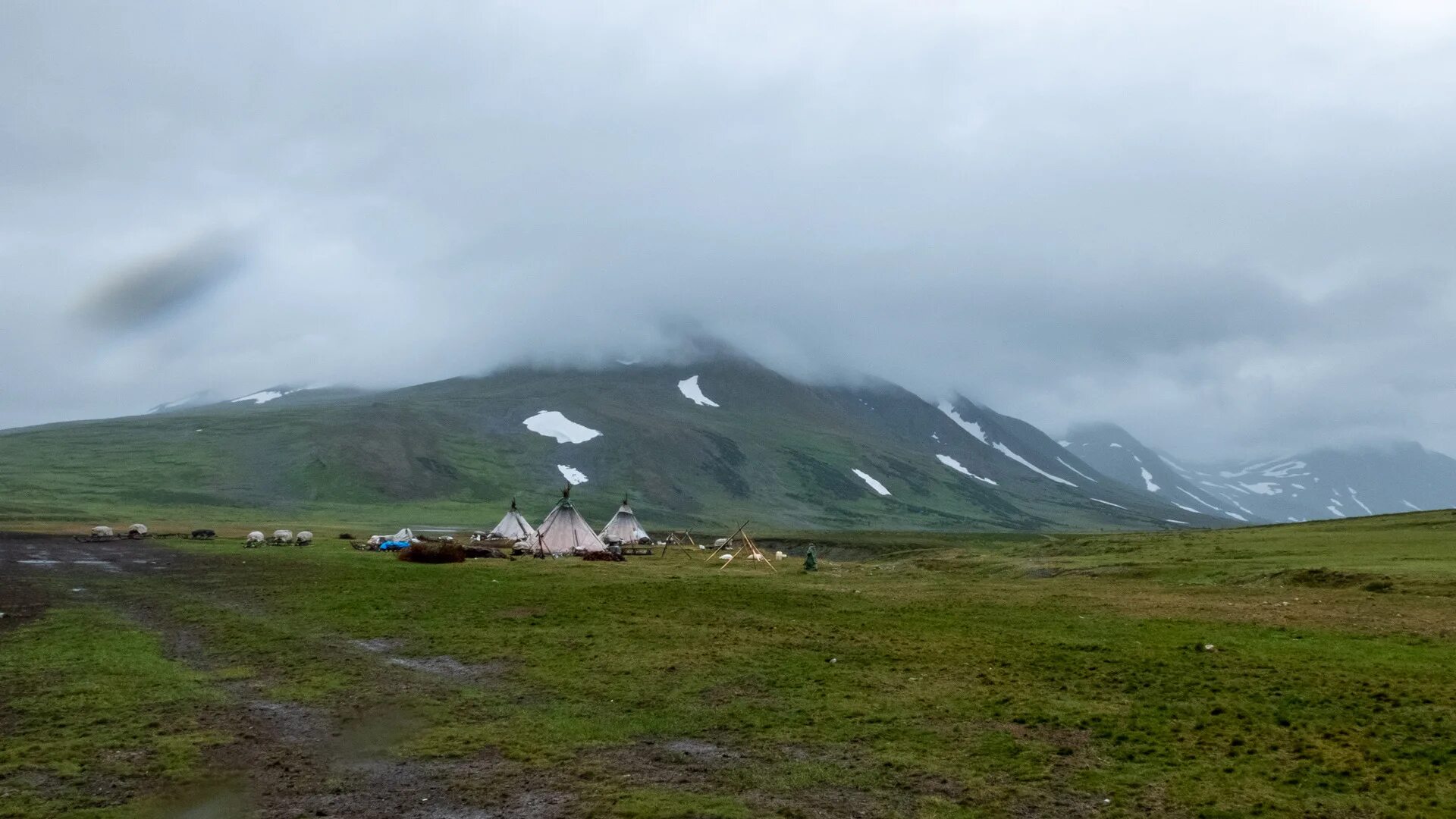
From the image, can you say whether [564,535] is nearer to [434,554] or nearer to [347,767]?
[434,554]

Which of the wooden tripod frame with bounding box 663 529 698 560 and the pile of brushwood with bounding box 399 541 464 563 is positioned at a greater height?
the pile of brushwood with bounding box 399 541 464 563

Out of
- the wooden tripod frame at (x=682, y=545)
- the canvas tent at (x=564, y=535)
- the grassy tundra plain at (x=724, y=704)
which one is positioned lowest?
the wooden tripod frame at (x=682, y=545)

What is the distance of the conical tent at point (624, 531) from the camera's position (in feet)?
303

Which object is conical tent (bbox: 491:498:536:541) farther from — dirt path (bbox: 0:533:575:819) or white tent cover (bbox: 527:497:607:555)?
dirt path (bbox: 0:533:575:819)

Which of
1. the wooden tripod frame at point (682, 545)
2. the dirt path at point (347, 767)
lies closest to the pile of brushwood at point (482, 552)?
the wooden tripod frame at point (682, 545)

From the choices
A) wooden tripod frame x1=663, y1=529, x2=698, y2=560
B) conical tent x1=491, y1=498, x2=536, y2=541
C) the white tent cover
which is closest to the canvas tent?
the white tent cover

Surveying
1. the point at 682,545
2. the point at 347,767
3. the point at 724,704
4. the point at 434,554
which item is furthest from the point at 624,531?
the point at 347,767

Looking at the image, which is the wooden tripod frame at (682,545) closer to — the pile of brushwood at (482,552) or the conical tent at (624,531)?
the conical tent at (624,531)

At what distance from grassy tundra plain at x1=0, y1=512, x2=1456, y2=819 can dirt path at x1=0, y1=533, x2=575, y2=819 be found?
72 mm

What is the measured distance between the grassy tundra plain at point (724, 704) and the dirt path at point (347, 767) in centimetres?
7

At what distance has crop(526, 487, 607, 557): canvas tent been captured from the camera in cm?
7650

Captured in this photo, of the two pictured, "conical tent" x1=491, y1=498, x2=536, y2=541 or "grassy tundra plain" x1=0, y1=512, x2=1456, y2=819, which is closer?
"grassy tundra plain" x1=0, y1=512, x2=1456, y2=819

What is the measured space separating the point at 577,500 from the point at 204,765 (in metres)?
180

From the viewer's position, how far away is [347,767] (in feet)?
51.5
